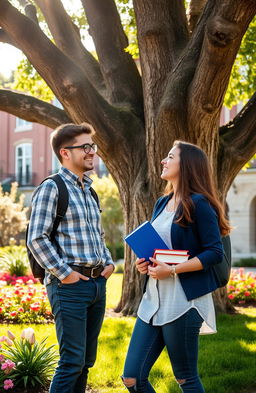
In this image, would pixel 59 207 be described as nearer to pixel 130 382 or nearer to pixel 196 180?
pixel 196 180

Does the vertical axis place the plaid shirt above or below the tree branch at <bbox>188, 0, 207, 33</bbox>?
below

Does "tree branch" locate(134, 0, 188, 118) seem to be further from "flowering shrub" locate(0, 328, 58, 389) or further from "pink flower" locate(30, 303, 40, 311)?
"flowering shrub" locate(0, 328, 58, 389)

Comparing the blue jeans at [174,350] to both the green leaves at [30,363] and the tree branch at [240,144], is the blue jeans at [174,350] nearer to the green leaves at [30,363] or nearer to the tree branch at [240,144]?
the green leaves at [30,363]

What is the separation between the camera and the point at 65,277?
10.7ft

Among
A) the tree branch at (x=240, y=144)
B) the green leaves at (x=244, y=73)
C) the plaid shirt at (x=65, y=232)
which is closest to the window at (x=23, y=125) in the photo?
the green leaves at (x=244, y=73)

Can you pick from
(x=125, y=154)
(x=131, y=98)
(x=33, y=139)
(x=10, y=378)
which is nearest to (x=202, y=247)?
(x=10, y=378)

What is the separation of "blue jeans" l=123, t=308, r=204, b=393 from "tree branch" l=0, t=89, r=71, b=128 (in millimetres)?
5694

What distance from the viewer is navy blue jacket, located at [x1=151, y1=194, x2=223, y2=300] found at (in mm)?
3195

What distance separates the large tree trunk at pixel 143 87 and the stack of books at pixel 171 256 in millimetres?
3140

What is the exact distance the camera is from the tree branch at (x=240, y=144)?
814 centimetres

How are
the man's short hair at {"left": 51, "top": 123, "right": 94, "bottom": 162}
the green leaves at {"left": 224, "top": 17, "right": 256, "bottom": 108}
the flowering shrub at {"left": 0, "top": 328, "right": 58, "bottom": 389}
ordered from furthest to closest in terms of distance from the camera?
the green leaves at {"left": 224, "top": 17, "right": 256, "bottom": 108} → the flowering shrub at {"left": 0, "top": 328, "right": 58, "bottom": 389} → the man's short hair at {"left": 51, "top": 123, "right": 94, "bottom": 162}

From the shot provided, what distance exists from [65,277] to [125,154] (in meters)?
4.69

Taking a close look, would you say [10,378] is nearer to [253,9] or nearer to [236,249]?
[253,9]

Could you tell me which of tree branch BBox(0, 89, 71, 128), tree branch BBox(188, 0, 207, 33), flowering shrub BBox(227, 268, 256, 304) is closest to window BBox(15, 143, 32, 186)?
flowering shrub BBox(227, 268, 256, 304)
